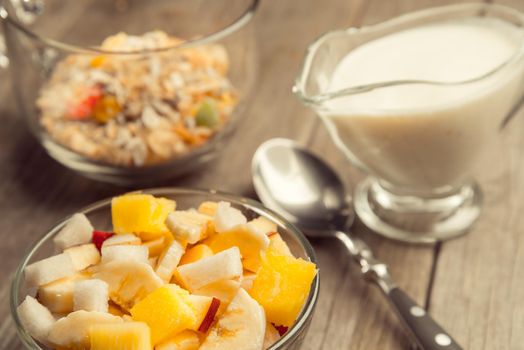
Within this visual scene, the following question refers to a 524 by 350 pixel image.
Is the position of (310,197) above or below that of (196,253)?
below

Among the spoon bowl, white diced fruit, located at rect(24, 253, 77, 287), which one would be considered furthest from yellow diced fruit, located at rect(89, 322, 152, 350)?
the spoon bowl

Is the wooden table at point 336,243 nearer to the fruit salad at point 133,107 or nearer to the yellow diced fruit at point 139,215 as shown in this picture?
the fruit salad at point 133,107

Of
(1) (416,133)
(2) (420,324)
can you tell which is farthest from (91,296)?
(1) (416,133)

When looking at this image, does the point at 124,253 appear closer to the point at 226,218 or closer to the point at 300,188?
the point at 226,218

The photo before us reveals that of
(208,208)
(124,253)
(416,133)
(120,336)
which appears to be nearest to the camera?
(120,336)

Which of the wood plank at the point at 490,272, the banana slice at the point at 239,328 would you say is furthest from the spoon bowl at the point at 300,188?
the banana slice at the point at 239,328

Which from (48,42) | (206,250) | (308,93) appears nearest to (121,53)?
(48,42)
